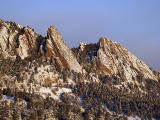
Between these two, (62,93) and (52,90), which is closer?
(62,93)

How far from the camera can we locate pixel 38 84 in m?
169

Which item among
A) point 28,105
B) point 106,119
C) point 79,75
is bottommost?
point 106,119

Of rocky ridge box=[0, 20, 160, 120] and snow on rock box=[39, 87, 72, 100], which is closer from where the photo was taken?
rocky ridge box=[0, 20, 160, 120]

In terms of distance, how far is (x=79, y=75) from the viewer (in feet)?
631

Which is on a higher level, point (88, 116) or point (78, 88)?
point (78, 88)

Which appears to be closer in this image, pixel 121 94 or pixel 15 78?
pixel 15 78

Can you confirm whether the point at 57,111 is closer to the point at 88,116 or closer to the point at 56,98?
the point at 88,116

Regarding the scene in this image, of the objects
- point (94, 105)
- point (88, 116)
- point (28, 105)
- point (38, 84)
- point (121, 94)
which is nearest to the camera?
point (28, 105)

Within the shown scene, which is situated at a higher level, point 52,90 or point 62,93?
point 52,90

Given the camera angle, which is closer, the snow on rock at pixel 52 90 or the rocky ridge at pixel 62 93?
the rocky ridge at pixel 62 93

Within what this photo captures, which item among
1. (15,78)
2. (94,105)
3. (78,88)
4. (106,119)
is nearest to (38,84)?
(15,78)

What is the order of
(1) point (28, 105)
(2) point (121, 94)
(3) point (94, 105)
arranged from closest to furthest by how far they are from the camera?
(1) point (28, 105) → (3) point (94, 105) → (2) point (121, 94)

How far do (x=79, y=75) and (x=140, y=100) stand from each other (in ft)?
158

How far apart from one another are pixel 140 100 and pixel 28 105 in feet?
287
